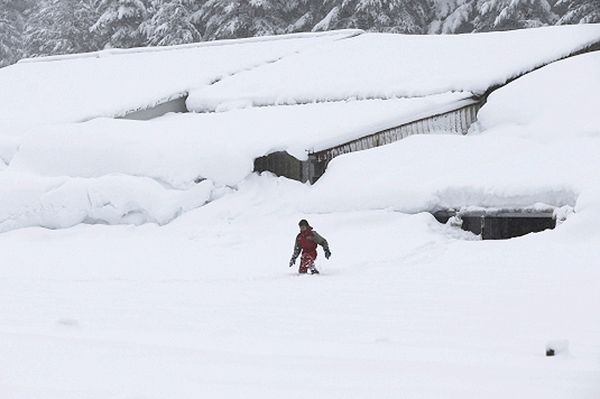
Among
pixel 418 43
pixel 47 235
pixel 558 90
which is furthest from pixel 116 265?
pixel 418 43

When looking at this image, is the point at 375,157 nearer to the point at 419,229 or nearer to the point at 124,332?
the point at 419,229

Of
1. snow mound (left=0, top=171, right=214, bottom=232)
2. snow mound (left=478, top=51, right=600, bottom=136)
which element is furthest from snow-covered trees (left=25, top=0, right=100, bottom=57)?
snow mound (left=478, top=51, right=600, bottom=136)

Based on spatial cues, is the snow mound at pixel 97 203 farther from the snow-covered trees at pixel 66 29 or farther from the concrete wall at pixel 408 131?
the snow-covered trees at pixel 66 29

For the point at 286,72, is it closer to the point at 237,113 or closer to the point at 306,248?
the point at 237,113

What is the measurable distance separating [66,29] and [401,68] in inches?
892

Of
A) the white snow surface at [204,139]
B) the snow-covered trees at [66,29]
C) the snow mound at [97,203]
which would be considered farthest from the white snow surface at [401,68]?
the snow-covered trees at [66,29]

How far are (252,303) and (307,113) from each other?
10.00m

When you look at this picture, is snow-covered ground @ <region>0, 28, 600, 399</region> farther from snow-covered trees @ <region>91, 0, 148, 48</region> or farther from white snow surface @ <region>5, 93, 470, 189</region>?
snow-covered trees @ <region>91, 0, 148, 48</region>

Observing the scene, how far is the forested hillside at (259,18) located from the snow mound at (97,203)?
16913 millimetres

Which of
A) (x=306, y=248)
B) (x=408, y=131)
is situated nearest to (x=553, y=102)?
(x=408, y=131)

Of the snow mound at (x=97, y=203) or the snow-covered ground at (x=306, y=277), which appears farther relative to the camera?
the snow mound at (x=97, y=203)

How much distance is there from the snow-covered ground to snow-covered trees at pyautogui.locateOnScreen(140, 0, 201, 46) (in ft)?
47.9

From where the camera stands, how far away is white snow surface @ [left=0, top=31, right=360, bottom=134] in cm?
1920

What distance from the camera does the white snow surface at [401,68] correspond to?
17266mm
